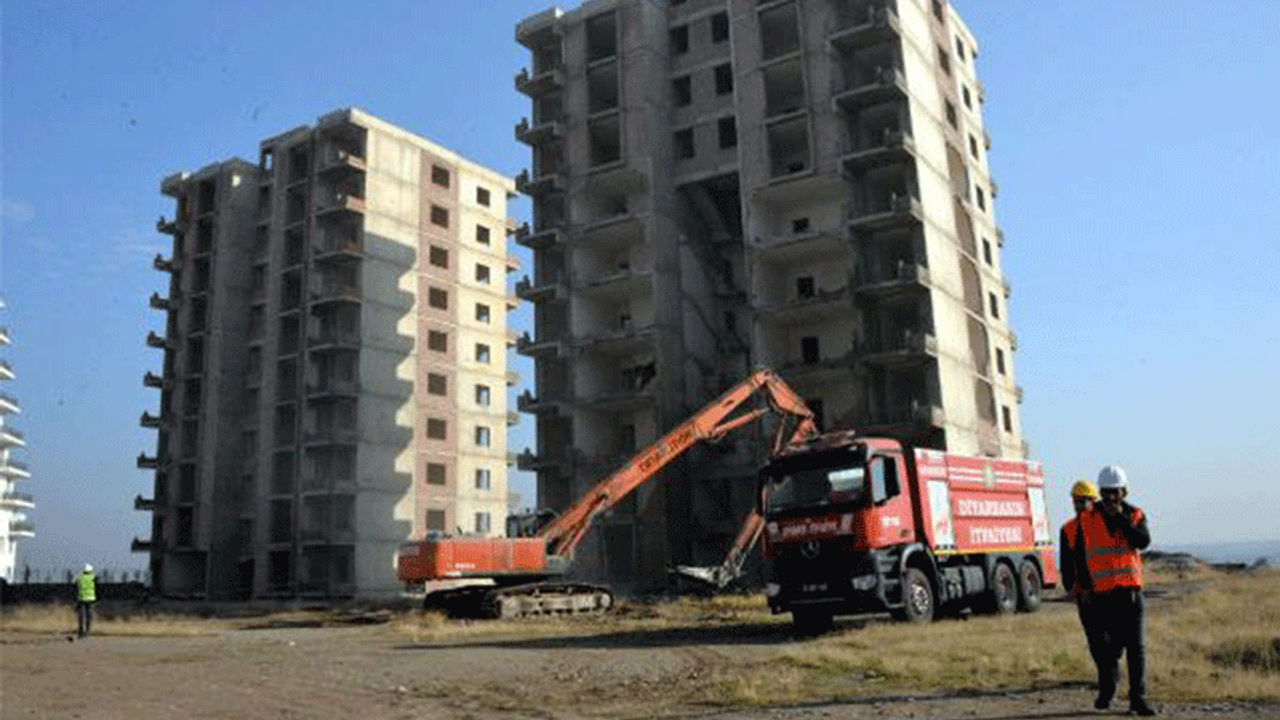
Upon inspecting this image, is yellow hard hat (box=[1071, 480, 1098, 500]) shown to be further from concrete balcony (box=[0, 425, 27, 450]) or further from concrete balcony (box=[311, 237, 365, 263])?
concrete balcony (box=[0, 425, 27, 450])

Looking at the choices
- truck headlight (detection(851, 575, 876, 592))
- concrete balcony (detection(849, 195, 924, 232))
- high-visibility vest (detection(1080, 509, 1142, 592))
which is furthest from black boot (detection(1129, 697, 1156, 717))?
concrete balcony (detection(849, 195, 924, 232))

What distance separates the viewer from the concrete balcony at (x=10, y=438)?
8515 centimetres

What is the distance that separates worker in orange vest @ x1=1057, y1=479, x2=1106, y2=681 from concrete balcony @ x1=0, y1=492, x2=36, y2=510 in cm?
9465

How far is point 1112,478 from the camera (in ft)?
33.0

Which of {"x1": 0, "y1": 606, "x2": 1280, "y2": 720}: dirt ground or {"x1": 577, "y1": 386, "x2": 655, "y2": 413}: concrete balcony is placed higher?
{"x1": 577, "y1": 386, "x2": 655, "y2": 413}: concrete balcony

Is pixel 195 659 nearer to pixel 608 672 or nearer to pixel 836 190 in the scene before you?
pixel 608 672

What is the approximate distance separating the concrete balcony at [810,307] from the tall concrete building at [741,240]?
0.47 feet

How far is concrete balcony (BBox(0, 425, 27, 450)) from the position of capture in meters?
85.2

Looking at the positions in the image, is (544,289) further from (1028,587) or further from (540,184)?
(1028,587)

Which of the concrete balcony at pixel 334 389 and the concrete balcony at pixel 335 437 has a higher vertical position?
the concrete balcony at pixel 334 389

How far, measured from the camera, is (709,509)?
49938 millimetres

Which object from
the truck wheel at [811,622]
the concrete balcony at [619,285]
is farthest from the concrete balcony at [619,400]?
the truck wheel at [811,622]

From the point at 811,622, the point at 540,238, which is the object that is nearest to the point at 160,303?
the point at 540,238

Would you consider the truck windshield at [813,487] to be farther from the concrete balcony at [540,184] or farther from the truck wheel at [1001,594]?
the concrete balcony at [540,184]
